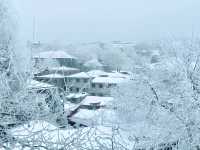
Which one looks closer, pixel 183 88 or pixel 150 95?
pixel 183 88

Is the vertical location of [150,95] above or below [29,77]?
below

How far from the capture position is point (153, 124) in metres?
8.97

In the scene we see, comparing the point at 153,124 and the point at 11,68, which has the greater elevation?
the point at 11,68

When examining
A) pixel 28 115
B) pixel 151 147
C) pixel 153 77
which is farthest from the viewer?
pixel 153 77

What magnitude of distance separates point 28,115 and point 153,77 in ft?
27.0

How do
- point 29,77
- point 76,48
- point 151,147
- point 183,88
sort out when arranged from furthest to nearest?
1. point 76,48
2. point 183,88
3. point 151,147
4. point 29,77

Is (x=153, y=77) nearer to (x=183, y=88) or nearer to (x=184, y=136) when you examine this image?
(x=183, y=88)

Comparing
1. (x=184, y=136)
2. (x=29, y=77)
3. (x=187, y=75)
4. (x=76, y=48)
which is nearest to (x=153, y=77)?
(x=187, y=75)

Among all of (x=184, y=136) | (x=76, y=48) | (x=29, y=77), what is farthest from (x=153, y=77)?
(x=76, y=48)

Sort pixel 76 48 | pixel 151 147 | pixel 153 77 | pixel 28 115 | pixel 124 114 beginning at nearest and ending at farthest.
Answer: pixel 28 115
pixel 151 147
pixel 153 77
pixel 124 114
pixel 76 48

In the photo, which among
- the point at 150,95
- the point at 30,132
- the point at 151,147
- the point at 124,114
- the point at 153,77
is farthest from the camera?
the point at 124,114

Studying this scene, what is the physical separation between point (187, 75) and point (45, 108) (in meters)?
6.47

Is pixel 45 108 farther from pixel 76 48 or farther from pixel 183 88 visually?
pixel 76 48

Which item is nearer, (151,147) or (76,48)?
(151,147)
